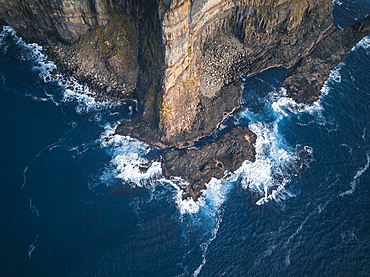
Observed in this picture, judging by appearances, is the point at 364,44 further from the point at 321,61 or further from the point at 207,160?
the point at 207,160

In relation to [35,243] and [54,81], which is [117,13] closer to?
[54,81]

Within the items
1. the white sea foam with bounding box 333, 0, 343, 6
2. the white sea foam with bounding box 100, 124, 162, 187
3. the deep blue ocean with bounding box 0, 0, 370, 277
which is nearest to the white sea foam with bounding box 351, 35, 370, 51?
the deep blue ocean with bounding box 0, 0, 370, 277

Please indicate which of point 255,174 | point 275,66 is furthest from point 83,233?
point 275,66

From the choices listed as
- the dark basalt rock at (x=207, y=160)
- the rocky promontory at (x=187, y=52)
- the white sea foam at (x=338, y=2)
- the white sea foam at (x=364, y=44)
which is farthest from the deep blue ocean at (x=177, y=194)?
the white sea foam at (x=338, y=2)

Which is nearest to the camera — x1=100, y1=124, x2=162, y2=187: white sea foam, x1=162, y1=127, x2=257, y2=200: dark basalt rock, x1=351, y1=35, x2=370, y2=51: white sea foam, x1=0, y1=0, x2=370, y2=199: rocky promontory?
x1=162, y1=127, x2=257, y2=200: dark basalt rock

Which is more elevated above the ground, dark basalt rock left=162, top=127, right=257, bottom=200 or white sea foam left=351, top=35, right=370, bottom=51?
white sea foam left=351, top=35, right=370, bottom=51

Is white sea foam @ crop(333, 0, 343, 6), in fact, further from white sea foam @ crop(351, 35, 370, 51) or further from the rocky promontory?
white sea foam @ crop(351, 35, 370, 51)

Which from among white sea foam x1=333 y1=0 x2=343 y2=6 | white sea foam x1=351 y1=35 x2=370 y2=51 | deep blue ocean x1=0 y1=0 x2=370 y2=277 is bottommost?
deep blue ocean x1=0 y1=0 x2=370 y2=277
